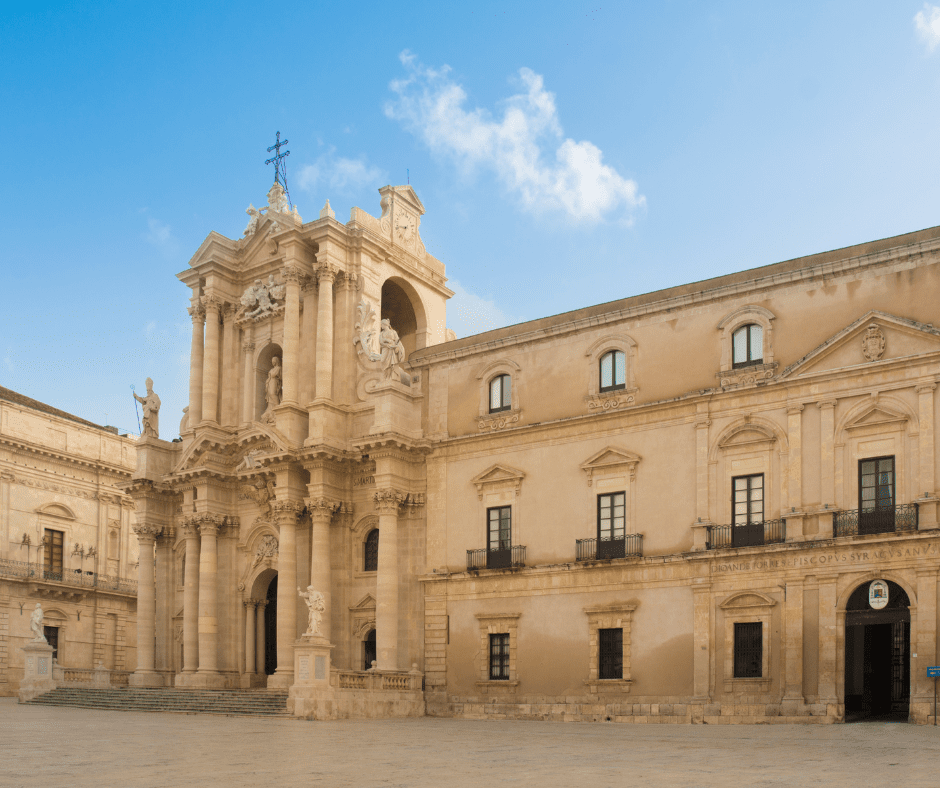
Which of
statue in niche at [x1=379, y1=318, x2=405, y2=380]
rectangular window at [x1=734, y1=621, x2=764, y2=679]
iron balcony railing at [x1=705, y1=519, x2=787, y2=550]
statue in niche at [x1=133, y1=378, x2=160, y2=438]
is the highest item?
statue in niche at [x1=379, y1=318, x2=405, y2=380]

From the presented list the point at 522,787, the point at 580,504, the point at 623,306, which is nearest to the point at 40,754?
the point at 522,787

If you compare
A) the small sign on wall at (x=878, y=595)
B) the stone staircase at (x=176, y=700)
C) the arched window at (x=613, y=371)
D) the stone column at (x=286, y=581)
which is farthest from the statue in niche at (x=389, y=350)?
the small sign on wall at (x=878, y=595)

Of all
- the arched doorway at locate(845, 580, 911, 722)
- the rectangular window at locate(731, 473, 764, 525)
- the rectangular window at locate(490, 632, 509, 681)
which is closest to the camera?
the arched doorway at locate(845, 580, 911, 722)

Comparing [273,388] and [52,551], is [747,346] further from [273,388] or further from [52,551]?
[52,551]

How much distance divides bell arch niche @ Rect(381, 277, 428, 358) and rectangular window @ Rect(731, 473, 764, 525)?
50.2 ft

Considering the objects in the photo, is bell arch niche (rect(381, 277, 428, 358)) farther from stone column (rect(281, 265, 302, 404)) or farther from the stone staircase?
the stone staircase

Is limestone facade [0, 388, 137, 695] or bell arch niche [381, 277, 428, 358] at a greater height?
bell arch niche [381, 277, 428, 358]

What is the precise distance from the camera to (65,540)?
4572 cm

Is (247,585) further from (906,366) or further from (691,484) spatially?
(906,366)

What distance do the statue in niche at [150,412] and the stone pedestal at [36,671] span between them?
26.8 feet

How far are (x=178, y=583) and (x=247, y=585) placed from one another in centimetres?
385

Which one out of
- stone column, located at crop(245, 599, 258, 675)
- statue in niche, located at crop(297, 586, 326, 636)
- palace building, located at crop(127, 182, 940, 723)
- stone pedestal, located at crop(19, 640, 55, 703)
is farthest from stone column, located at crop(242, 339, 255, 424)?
stone pedestal, located at crop(19, 640, 55, 703)

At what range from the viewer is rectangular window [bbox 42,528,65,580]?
44.8 m

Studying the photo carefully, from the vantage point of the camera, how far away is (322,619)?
2884cm
